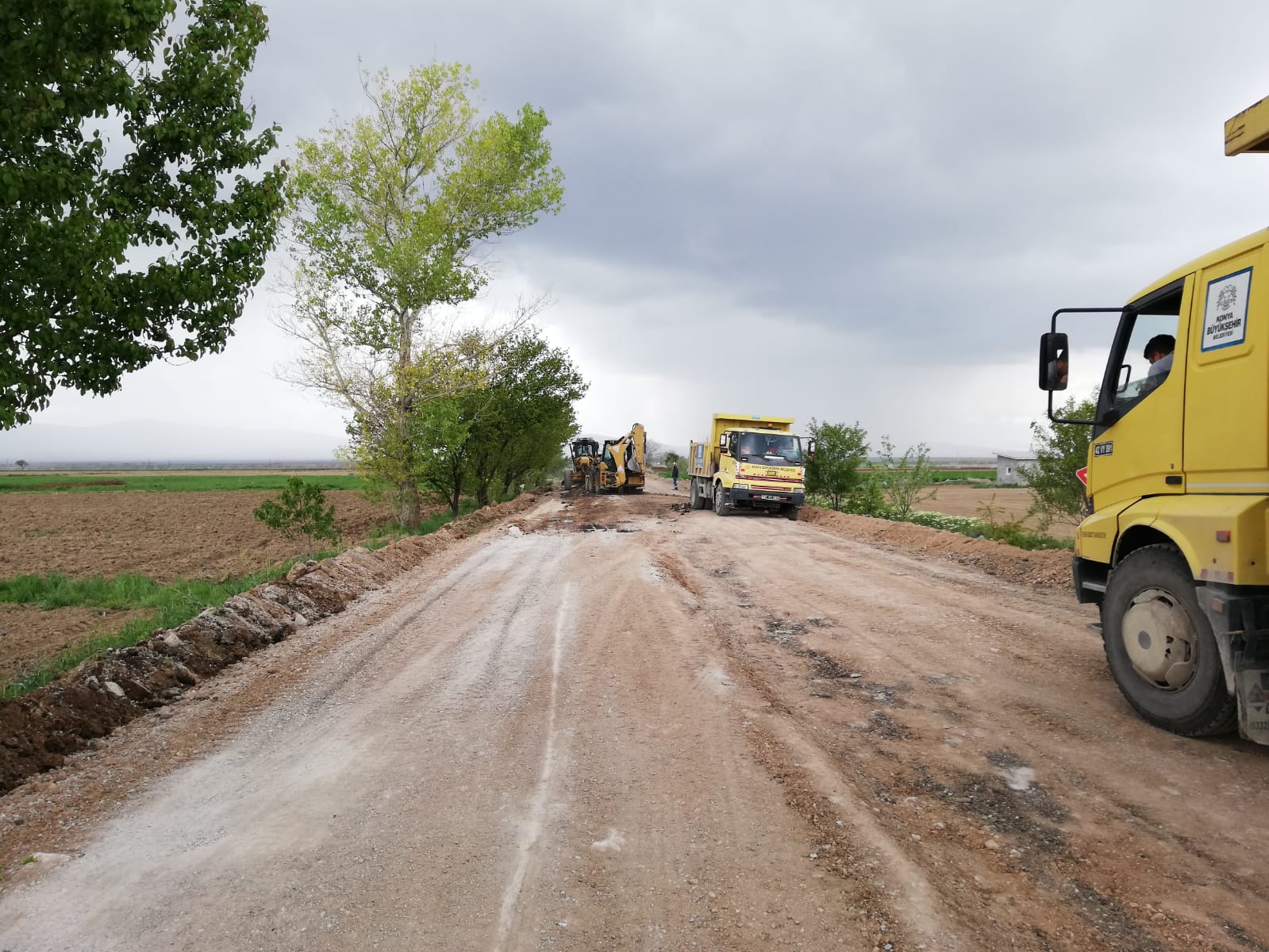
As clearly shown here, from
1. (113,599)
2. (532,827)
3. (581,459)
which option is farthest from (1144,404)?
(581,459)

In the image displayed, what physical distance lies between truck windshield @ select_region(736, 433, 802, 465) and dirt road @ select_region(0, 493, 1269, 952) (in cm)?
1368

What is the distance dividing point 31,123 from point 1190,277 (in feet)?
24.6

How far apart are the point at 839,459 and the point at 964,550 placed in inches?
455

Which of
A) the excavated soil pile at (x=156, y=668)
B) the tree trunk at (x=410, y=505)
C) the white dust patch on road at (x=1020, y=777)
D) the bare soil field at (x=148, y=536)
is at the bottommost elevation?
the bare soil field at (x=148, y=536)

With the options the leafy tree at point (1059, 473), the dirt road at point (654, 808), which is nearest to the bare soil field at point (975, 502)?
the leafy tree at point (1059, 473)

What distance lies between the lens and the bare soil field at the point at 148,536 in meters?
18.4

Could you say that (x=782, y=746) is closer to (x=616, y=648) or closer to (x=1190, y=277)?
(x=616, y=648)

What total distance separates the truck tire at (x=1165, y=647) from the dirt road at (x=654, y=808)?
191mm

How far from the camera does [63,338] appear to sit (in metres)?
5.29

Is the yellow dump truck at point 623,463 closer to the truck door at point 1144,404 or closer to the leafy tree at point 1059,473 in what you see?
the leafy tree at point 1059,473

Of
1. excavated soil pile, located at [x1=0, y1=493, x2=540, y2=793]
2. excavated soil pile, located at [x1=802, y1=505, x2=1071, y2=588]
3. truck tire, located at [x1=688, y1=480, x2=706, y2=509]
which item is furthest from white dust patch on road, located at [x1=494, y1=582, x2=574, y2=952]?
truck tire, located at [x1=688, y1=480, x2=706, y2=509]

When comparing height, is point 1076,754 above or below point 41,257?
below

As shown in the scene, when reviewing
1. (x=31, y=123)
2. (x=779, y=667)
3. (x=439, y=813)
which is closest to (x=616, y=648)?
(x=779, y=667)

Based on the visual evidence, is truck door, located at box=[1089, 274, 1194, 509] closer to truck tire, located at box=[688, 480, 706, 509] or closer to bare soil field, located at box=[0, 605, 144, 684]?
bare soil field, located at box=[0, 605, 144, 684]
